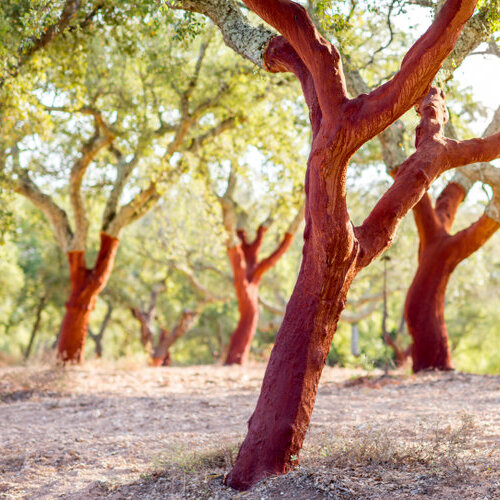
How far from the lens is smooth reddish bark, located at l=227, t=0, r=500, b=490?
4.04 meters

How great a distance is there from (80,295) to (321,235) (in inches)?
368

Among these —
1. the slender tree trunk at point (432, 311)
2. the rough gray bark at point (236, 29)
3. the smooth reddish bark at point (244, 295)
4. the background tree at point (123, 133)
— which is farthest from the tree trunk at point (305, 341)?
the smooth reddish bark at point (244, 295)

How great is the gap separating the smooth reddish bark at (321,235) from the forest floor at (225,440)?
30cm

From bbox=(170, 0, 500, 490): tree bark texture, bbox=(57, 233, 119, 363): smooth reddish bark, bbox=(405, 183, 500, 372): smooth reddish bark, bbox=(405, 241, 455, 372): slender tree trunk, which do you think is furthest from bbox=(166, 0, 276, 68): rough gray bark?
bbox=(57, 233, 119, 363): smooth reddish bark

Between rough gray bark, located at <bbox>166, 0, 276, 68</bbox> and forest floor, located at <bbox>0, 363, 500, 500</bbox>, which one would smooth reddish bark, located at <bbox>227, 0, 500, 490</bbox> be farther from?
rough gray bark, located at <bbox>166, 0, 276, 68</bbox>

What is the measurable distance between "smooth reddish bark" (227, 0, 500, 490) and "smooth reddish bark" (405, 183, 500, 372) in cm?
575

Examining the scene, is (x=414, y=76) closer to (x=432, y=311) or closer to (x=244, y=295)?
(x=432, y=311)

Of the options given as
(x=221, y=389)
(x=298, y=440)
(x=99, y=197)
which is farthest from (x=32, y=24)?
(x=99, y=197)

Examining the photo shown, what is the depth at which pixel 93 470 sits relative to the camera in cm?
484

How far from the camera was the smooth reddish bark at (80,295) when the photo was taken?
1227 cm

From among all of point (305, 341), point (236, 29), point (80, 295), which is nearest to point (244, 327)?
point (80, 295)

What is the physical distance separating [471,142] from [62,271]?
21.0m

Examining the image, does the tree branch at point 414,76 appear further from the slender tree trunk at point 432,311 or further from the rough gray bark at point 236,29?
the slender tree trunk at point 432,311

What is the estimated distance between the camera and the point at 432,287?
9.74 meters
